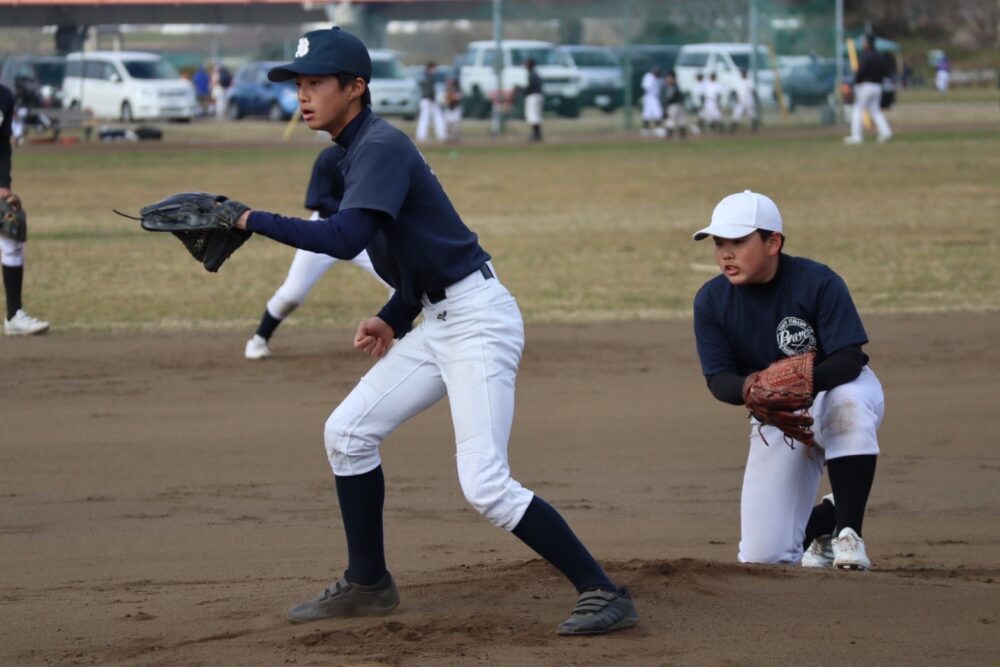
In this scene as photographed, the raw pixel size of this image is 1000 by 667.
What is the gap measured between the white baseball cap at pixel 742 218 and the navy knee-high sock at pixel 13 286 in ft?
23.6

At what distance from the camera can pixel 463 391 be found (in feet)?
14.8

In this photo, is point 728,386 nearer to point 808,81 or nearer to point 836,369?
point 836,369

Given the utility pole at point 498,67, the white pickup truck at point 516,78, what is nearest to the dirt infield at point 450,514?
the utility pole at point 498,67

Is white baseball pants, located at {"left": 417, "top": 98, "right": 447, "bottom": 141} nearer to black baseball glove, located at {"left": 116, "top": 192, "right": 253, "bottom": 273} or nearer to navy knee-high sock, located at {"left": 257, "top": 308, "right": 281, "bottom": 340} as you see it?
navy knee-high sock, located at {"left": 257, "top": 308, "right": 281, "bottom": 340}

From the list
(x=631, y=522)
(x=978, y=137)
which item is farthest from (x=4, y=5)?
(x=631, y=522)

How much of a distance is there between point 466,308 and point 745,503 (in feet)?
5.18

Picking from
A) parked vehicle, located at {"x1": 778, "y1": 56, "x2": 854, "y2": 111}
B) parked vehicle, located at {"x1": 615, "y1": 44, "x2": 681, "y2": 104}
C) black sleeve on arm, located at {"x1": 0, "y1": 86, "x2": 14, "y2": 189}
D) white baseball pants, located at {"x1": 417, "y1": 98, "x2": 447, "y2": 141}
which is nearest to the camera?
black sleeve on arm, located at {"x1": 0, "y1": 86, "x2": 14, "y2": 189}

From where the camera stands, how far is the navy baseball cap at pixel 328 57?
439 cm

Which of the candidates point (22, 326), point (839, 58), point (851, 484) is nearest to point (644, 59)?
point (839, 58)

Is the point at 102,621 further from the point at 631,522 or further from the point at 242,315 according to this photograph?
the point at 242,315

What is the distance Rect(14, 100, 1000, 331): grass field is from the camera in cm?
1280

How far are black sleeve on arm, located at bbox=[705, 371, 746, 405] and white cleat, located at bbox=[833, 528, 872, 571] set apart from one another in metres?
0.62

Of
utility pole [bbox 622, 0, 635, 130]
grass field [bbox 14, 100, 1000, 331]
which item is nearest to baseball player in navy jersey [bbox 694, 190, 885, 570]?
grass field [bbox 14, 100, 1000, 331]

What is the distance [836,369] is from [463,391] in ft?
4.76
